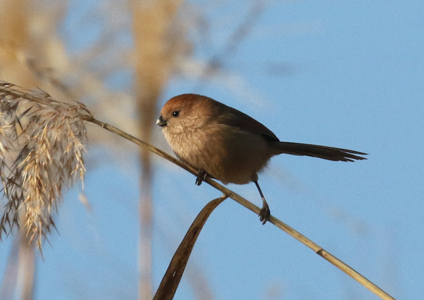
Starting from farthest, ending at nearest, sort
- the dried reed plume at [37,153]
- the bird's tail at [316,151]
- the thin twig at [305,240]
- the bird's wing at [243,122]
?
1. the bird's wing at [243,122]
2. the bird's tail at [316,151]
3. the dried reed plume at [37,153]
4. the thin twig at [305,240]

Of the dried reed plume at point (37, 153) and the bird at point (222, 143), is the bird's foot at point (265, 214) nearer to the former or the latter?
the bird at point (222, 143)

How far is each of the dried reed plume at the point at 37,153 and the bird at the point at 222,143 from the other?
1139 millimetres

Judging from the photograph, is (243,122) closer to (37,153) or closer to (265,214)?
(265,214)

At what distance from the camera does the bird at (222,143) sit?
3168 mm

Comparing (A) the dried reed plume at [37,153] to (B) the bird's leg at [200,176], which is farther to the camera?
(B) the bird's leg at [200,176]

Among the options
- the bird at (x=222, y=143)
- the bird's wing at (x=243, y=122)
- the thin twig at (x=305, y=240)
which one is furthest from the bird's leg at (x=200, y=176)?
the thin twig at (x=305, y=240)

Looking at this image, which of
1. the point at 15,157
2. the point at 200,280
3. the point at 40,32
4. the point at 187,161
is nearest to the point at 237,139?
the point at 187,161

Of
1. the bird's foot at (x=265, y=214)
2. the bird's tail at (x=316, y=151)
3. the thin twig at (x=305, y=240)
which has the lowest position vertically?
the thin twig at (x=305, y=240)

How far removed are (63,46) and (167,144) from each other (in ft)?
2.85

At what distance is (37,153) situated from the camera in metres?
2.01

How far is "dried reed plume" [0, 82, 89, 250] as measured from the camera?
1971 millimetres

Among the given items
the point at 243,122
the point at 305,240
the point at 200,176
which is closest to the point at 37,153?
the point at 305,240

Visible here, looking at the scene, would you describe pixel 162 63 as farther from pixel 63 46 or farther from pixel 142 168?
pixel 63 46

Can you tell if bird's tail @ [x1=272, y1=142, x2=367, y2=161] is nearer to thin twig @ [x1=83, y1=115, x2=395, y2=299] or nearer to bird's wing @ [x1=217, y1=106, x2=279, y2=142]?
bird's wing @ [x1=217, y1=106, x2=279, y2=142]
